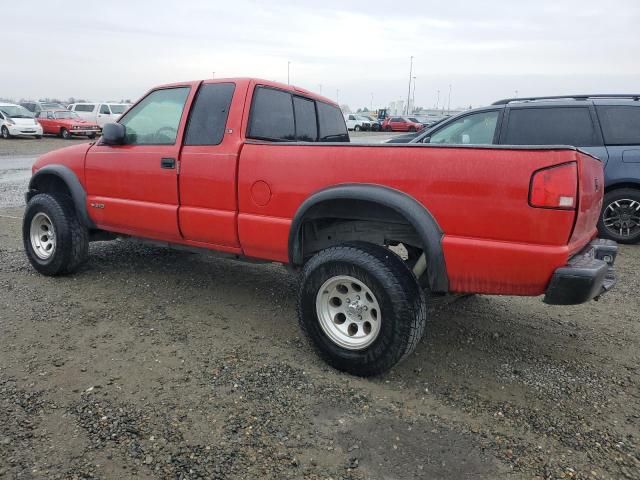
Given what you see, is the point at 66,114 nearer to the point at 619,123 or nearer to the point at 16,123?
the point at 16,123

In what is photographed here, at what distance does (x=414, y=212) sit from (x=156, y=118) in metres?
2.62

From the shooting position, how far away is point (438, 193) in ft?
9.32

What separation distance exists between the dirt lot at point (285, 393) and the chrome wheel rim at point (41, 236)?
479 millimetres

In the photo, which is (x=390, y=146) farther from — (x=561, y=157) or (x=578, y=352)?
(x=578, y=352)

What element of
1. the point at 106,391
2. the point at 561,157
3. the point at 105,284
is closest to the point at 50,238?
the point at 105,284

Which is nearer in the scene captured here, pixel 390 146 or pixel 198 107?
pixel 390 146

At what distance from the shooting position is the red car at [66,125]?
25234 mm

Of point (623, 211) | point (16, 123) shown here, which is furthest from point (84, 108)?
point (623, 211)

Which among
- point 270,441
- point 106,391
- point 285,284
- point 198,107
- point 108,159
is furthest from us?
point 285,284

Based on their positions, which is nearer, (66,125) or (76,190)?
(76,190)

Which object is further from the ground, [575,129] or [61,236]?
[575,129]

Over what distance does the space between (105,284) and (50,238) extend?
77 centimetres

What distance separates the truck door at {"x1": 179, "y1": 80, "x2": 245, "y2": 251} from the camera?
3.72 metres

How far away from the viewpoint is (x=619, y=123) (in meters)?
6.52
